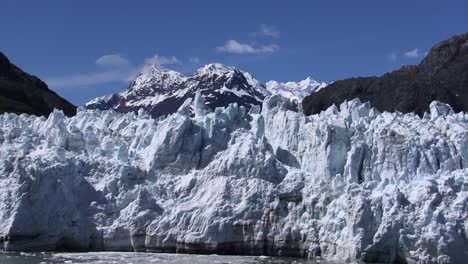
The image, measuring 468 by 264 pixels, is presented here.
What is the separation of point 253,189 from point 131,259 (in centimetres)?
763

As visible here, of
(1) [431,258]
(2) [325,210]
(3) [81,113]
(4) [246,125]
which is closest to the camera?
(1) [431,258]

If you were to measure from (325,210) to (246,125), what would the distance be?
919 cm

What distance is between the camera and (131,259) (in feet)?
104

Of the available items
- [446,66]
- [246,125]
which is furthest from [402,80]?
[246,125]

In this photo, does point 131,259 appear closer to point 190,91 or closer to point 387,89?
point 387,89

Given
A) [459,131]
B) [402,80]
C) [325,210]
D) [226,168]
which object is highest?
[402,80]

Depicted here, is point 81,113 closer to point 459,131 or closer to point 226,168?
point 226,168

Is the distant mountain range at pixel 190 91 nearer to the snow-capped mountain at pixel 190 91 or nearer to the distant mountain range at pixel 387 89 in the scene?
the snow-capped mountain at pixel 190 91

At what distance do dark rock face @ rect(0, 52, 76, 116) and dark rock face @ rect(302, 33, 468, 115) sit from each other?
1655 inches

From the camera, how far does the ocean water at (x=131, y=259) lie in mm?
30766

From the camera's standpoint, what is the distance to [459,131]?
121 ft

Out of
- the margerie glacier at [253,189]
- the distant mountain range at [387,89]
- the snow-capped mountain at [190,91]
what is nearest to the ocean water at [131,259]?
the margerie glacier at [253,189]

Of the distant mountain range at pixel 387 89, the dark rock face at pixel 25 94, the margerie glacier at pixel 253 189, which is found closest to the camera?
the margerie glacier at pixel 253 189

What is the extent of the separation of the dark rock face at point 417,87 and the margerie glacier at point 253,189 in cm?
5505
